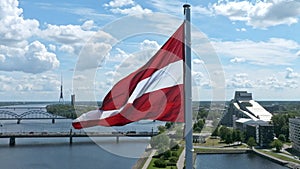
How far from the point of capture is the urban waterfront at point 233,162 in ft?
45.7

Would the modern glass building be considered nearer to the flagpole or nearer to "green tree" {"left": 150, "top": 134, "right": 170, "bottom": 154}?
"green tree" {"left": 150, "top": 134, "right": 170, "bottom": 154}

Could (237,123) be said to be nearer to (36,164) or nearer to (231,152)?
(231,152)

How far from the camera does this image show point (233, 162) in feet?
49.3

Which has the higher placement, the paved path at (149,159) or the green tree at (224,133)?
the green tree at (224,133)

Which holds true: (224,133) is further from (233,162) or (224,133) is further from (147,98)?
(147,98)

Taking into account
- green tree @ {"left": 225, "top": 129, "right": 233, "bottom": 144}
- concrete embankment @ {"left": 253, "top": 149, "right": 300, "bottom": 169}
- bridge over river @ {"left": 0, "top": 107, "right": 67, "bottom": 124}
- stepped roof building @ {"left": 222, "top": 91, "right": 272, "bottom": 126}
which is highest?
stepped roof building @ {"left": 222, "top": 91, "right": 272, "bottom": 126}

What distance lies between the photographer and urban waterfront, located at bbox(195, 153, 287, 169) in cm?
1394

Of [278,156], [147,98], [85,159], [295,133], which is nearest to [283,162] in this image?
[278,156]

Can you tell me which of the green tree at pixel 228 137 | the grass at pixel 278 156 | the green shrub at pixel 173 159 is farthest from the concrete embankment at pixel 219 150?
the green shrub at pixel 173 159

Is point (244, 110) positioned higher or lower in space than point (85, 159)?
higher

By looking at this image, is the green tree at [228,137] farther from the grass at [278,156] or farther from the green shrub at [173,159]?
the green shrub at [173,159]

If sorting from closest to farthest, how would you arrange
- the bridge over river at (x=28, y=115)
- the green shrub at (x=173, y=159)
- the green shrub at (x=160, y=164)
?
the green shrub at (x=160, y=164)
the green shrub at (x=173, y=159)
the bridge over river at (x=28, y=115)

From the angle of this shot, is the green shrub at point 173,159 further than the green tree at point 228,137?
No

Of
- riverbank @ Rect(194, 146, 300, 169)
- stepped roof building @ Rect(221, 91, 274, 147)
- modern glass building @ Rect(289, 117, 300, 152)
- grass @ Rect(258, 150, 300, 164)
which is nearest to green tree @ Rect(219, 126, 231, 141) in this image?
stepped roof building @ Rect(221, 91, 274, 147)
